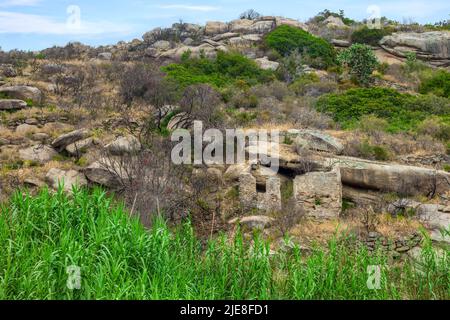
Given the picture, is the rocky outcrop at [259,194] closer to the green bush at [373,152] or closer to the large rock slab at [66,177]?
the green bush at [373,152]

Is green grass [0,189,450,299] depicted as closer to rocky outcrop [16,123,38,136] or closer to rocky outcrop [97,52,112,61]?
rocky outcrop [16,123,38,136]

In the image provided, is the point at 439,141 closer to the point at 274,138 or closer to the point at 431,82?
the point at 274,138

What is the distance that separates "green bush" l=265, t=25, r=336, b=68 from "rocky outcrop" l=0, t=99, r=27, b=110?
1853 cm

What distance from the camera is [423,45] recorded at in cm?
3359

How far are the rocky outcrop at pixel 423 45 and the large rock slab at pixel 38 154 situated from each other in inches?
1018

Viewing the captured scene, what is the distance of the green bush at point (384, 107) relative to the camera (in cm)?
1909

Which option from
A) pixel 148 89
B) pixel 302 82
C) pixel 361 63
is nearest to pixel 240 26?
pixel 361 63

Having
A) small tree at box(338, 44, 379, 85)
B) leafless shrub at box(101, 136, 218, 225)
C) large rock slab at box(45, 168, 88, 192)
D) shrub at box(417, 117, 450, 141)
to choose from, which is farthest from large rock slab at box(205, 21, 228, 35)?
large rock slab at box(45, 168, 88, 192)

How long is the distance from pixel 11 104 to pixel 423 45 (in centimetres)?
2724

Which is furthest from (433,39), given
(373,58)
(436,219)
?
(436,219)

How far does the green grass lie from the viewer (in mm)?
5652

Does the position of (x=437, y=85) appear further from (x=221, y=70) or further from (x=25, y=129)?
(x=25, y=129)

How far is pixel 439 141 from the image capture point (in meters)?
16.2
